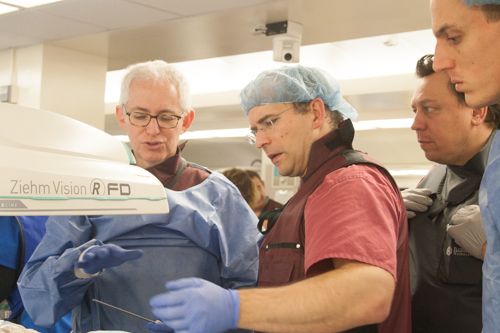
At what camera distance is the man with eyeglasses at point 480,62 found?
4.23ft

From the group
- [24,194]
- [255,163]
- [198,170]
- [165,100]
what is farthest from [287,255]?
[255,163]

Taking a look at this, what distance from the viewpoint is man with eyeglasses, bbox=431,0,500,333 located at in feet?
4.23

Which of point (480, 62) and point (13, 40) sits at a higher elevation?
point (13, 40)

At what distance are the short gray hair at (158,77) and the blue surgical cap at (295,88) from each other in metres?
0.23

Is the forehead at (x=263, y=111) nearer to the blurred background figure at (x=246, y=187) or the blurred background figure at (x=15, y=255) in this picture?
the blurred background figure at (x=15, y=255)

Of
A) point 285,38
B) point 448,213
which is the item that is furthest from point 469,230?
point 285,38

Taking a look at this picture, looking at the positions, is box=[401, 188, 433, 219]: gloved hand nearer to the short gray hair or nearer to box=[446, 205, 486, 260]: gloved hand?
box=[446, 205, 486, 260]: gloved hand

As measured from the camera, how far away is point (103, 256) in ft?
5.01

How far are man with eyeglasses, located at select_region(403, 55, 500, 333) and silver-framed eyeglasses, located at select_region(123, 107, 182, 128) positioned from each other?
2.48 feet

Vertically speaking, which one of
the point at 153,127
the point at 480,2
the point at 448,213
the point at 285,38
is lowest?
the point at 448,213

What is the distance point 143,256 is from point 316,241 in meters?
0.55

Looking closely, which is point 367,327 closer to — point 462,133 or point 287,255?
point 287,255

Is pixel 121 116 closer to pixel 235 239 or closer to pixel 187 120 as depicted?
pixel 187 120

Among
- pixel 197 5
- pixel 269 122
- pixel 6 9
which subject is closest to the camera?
pixel 269 122
